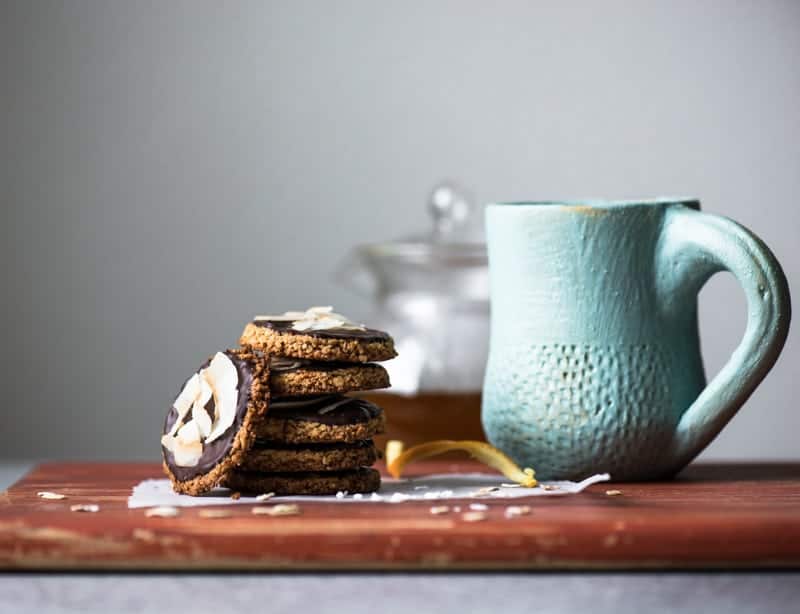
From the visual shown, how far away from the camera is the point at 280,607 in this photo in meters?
0.68

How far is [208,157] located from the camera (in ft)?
5.98

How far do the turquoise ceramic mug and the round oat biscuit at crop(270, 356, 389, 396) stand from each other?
5.6 inches

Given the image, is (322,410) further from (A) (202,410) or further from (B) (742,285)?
(B) (742,285)

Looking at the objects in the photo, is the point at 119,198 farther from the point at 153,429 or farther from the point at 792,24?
the point at 792,24

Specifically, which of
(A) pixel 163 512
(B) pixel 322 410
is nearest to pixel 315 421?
(B) pixel 322 410

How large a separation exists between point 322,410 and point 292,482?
52 mm

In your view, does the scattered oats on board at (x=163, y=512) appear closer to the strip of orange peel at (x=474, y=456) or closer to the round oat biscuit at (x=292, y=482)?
the round oat biscuit at (x=292, y=482)

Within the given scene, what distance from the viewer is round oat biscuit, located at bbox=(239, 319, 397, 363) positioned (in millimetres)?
859

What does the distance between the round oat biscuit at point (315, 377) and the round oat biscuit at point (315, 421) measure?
1 centimetres

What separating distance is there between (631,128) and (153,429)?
0.80 metres

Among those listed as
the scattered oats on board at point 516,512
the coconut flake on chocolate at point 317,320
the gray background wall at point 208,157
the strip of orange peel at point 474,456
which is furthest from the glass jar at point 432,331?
the gray background wall at point 208,157

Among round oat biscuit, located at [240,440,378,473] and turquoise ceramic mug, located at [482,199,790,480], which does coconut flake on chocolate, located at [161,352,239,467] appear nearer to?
round oat biscuit, located at [240,440,378,473]

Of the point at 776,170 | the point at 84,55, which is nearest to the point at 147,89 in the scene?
Result: the point at 84,55

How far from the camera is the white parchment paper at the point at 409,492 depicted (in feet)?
2.74
